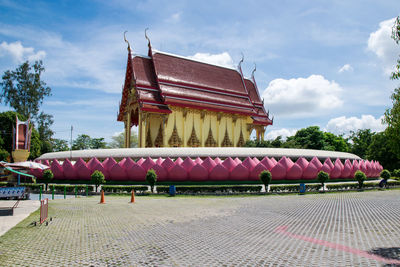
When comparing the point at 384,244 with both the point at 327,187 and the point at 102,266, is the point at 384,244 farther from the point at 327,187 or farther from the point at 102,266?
the point at 327,187

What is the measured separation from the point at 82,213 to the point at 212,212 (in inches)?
185

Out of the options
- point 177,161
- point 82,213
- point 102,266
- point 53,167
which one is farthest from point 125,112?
point 102,266

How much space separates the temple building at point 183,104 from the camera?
37.4 m

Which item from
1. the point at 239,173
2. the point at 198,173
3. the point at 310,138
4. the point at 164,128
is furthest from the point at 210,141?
the point at 198,173

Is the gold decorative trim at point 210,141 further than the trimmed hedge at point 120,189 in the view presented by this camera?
Yes

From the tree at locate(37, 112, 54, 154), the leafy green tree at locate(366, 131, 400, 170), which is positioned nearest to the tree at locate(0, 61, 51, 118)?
the tree at locate(37, 112, 54, 154)

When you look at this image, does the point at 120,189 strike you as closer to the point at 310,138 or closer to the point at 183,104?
the point at 183,104

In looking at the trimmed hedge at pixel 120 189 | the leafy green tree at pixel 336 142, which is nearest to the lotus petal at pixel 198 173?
the trimmed hedge at pixel 120 189

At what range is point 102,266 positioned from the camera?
560 centimetres

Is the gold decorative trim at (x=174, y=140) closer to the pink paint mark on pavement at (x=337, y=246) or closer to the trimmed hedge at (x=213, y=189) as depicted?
the trimmed hedge at (x=213, y=189)

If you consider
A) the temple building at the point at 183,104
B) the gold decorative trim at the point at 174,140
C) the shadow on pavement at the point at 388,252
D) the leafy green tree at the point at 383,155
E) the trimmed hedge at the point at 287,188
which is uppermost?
the temple building at the point at 183,104

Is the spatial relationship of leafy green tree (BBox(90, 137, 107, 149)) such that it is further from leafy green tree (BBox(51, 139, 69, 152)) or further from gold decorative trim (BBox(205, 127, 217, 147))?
gold decorative trim (BBox(205, 127, 217, 147))

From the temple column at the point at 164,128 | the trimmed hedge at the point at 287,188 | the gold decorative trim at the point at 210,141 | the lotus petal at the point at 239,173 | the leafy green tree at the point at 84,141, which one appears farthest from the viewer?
the leafy green tree at the point at 84,141

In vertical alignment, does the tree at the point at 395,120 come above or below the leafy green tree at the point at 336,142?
below
